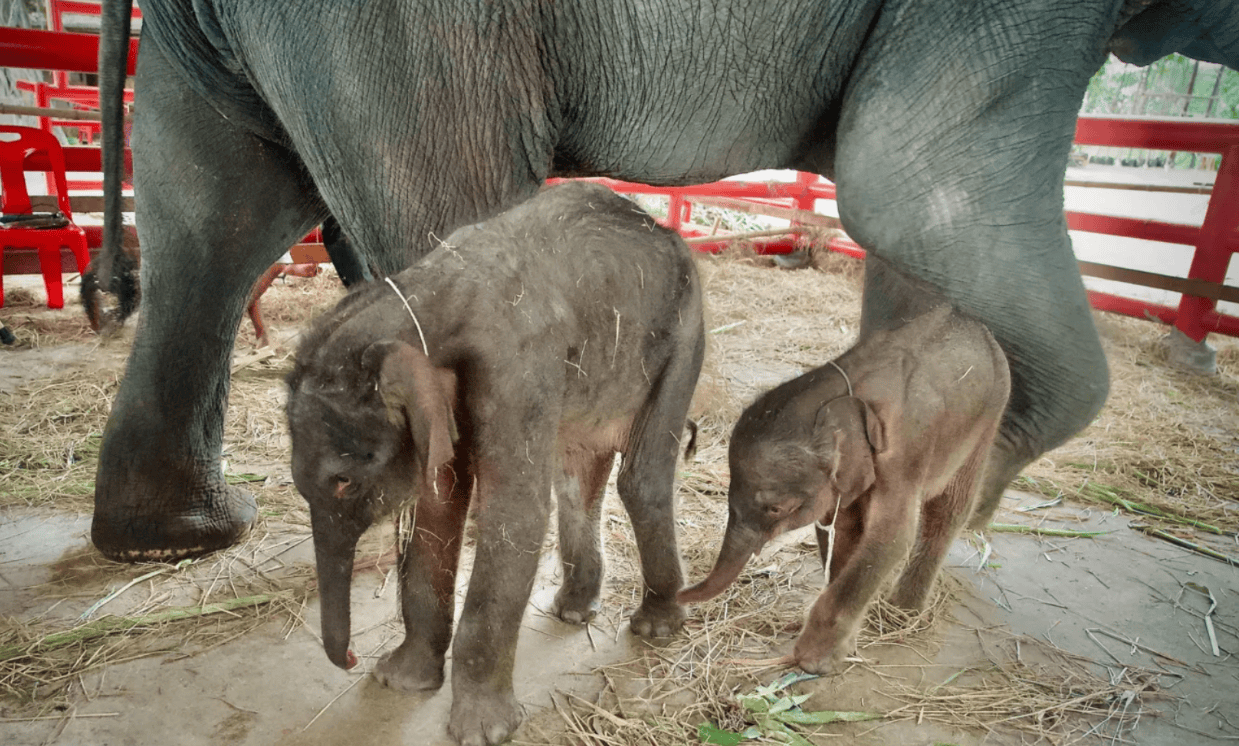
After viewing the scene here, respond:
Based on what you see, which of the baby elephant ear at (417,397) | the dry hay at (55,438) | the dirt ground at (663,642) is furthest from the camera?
the dry hay at (55,438)

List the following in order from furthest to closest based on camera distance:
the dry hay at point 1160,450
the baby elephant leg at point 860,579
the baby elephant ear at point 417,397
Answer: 1. the dry hay at point 1160,450
2. the baby elephant leg at point 860,579
3. the baby elephant ear at point 417,397

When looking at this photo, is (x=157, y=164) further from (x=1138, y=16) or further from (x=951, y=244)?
(x=1138, y=16)

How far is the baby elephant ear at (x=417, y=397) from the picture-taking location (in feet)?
5.44

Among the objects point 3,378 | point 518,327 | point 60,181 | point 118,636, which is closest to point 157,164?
point 118,636

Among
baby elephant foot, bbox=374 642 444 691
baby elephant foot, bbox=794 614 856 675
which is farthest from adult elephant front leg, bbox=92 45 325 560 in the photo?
baby elephant foot, bbox=794 614 856 675

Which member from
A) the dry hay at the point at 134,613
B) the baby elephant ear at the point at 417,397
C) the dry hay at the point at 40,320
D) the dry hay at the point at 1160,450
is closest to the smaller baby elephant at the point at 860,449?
the dry hay at the point at 1160,450

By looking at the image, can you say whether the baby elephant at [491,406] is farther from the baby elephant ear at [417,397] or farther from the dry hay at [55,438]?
the dry hay at [55,438]

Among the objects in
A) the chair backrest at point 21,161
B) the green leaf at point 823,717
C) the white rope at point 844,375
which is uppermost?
the chair backrest at point 21,161

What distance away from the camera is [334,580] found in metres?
1.85

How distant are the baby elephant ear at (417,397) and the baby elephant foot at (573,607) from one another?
2.88 feet

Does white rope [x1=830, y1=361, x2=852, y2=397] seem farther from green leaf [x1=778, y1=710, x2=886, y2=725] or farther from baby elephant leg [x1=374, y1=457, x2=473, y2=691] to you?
baby elephant leg [x1=374, y1=457, x2=473, y2=691]

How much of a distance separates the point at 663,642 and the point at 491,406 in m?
1.01

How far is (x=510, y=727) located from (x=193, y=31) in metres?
2.05

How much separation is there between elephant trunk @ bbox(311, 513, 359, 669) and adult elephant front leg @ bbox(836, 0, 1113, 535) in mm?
1526
